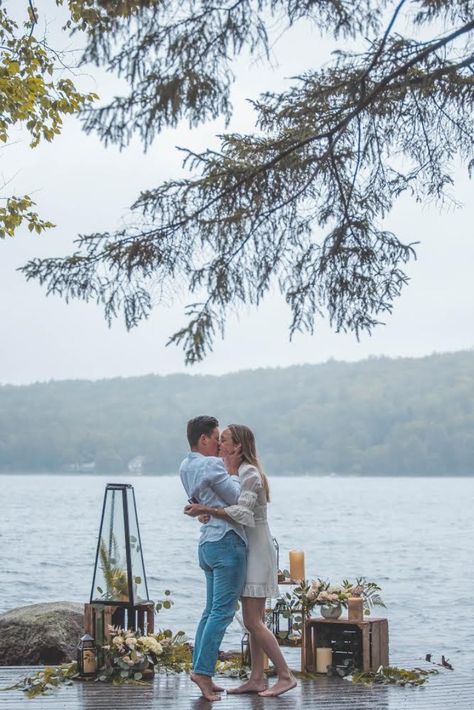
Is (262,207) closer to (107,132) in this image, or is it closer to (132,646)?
(107,132)

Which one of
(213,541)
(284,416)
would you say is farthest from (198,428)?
(284,416)

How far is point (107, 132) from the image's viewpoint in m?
4.98

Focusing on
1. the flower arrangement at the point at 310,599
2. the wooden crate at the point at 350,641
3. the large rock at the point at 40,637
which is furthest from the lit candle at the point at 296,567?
the large rock at the point at 40,637

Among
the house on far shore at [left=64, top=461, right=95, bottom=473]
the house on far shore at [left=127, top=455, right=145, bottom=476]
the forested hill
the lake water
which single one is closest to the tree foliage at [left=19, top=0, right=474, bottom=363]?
the lake water

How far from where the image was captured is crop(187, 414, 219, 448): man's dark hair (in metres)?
6.16

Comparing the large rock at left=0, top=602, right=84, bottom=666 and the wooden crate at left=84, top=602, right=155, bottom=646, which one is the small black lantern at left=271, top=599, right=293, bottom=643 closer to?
the wooden crate at left=84, top=602, right=155, bottom=646

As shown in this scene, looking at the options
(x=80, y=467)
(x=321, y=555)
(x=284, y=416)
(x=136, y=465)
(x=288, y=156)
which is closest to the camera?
(x=288, y=156)

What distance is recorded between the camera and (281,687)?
627 centimetres

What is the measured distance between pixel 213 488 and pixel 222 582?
1.62ft

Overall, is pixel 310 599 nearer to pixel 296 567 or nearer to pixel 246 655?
pixel 296 567

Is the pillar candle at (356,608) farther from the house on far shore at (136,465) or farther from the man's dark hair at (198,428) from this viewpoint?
the house on far shore at (136,465)

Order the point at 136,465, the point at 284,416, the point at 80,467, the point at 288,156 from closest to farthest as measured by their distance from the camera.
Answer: the point at 288,156, the point at 284,416, the point at 136,465, the point at 80,467

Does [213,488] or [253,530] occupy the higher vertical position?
[213,488]

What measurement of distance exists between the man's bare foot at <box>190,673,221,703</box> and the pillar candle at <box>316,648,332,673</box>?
1074 millimetres
